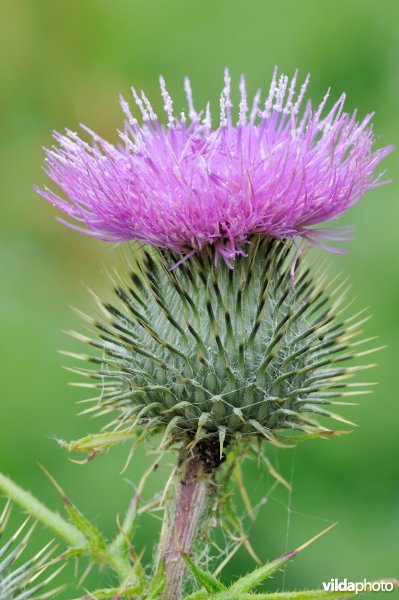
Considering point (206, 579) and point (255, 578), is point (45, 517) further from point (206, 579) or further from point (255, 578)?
point (255, 578)

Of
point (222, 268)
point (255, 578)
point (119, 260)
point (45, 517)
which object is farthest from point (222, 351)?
point (119, 260)

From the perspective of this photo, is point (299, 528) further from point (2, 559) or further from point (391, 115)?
point (391, 115)

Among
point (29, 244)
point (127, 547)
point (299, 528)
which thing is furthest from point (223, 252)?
point (29, 244)

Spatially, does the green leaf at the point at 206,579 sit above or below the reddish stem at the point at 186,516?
below

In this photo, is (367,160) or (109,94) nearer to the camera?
(367,160)

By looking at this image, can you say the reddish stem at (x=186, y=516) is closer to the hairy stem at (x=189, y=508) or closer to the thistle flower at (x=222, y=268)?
the hairy stem at (x=189, y=508)

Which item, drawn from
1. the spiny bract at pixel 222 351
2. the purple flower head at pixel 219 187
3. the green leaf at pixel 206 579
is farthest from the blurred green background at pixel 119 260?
the purple flower head at pixel 219 187

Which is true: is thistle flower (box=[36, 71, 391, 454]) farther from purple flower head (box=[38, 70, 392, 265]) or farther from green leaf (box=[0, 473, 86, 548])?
green leaf (box=[0, 473, 86, 548])
